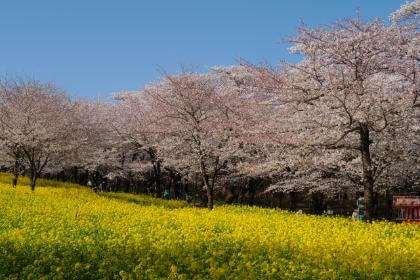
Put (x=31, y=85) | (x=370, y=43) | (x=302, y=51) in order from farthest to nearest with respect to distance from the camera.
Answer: (x=31, y=85), (x=302, y=51), (x=370, y=43)

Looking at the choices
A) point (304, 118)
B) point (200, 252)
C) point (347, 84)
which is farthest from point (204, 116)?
point (200, 252)

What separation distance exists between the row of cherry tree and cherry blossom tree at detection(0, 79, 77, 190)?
0.38ft

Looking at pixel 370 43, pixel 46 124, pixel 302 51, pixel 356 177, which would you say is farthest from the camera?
pixel 46 124

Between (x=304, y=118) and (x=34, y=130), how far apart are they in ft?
80.7

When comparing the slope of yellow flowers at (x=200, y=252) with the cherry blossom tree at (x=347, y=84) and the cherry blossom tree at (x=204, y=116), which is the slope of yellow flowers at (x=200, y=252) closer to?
the cherry blossom tree at (x=347, y=84)

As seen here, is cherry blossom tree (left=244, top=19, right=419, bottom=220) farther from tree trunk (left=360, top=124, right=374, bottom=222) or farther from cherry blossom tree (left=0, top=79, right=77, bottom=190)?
cherry blossom tree (left=0, top=79, right=77, bottom=190)

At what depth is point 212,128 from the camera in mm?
29500

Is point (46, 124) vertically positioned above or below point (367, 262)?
above

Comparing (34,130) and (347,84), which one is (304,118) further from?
(34,130)

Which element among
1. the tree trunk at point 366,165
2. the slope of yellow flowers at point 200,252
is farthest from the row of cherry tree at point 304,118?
the slope of yellow flowers at point 200,252

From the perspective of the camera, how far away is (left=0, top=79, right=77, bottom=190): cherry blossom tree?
39031mm

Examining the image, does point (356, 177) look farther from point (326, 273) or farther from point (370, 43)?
point (326, 273)

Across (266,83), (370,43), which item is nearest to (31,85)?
(266,83)

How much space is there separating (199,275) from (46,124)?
3561 centimetres
